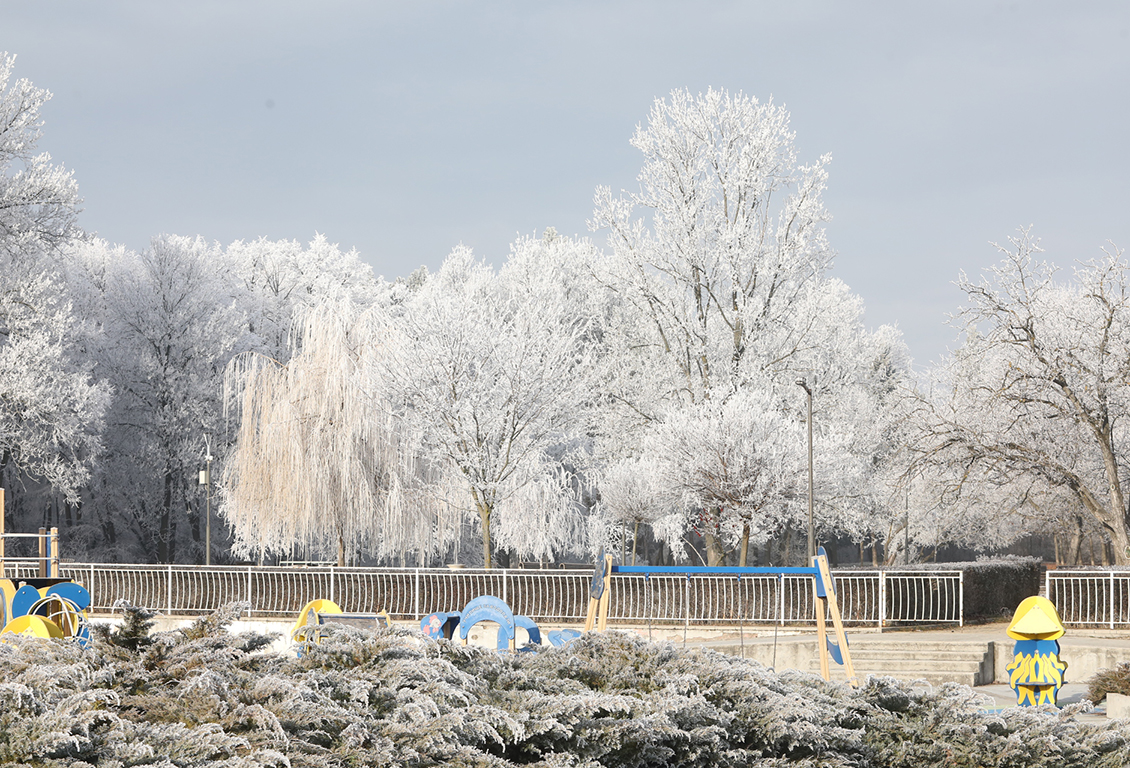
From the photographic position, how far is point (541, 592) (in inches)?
817

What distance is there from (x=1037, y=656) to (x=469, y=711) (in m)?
8.32

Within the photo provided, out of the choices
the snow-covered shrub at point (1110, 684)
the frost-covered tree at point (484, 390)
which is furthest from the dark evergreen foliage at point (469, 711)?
the frost-covered tree at point (484, 390)

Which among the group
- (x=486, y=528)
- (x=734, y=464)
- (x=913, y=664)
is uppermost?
(x=734, y=464)

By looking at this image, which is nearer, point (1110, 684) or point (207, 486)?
point (1110, 684)

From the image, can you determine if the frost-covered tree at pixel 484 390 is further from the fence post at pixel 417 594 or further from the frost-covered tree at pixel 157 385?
the frost-covered tree at pixel 157 385

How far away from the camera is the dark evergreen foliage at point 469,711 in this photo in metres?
3.64

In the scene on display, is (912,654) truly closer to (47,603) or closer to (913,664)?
(913,664)

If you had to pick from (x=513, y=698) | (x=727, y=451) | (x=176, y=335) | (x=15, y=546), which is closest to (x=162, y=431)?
(x=176, y=335)

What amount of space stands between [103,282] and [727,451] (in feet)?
87.5

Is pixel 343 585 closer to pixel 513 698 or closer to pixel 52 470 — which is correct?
pixel 52 470

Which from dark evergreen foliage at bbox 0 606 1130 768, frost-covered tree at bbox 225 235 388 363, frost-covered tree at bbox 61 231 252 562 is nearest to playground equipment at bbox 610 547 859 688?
dark evergreen foliage at bbox 0 606 1130 768

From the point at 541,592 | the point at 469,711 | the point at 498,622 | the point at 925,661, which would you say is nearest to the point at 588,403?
the point at 541,592

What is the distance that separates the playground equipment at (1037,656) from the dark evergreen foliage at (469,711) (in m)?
5.36

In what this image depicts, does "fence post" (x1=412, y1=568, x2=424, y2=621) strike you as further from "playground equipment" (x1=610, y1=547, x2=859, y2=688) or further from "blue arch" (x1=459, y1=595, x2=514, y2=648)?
"playground equipment" (x1=610, y1=547, x2=859, y2=688)
